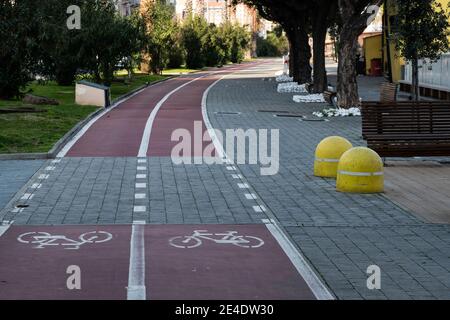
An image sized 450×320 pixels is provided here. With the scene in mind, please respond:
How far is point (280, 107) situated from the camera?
36000mm

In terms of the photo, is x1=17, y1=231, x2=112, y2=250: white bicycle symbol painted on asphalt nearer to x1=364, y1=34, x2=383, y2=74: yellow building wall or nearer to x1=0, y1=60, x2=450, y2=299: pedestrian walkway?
x1=0, y1=60, x2=450, y2=299: pedestrian walkway

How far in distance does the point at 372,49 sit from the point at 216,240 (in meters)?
57.7

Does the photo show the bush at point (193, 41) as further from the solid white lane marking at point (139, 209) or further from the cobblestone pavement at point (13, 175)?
the solid white lane marking at point (139, 209)

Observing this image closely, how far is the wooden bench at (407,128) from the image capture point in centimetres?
1720

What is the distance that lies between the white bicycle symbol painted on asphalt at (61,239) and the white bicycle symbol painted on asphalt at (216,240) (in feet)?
3.04

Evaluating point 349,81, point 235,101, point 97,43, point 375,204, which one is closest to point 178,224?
point 375,204

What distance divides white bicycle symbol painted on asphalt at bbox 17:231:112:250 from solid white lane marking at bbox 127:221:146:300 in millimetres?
390

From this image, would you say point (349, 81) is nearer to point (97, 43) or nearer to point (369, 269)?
point (97, 43)

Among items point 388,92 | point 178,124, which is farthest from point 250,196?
point 178,124

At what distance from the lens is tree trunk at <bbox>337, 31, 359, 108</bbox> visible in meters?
30.5

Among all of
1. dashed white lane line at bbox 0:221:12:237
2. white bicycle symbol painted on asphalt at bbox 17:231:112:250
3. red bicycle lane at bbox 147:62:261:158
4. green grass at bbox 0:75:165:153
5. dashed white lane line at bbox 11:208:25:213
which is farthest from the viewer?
green grass at bbox 0:75:165:153

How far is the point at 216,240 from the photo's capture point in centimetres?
1100

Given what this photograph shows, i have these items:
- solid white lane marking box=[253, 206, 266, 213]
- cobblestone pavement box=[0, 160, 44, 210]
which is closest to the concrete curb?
cobblestone pavement box=[0, 160, 44, 210]

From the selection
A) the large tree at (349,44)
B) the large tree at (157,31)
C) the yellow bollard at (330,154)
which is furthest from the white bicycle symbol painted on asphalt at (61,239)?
the large tree at (157,31)
